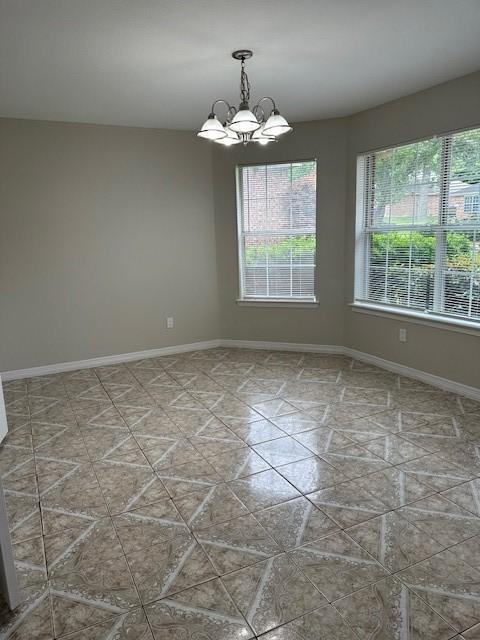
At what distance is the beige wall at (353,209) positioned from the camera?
3539 mm

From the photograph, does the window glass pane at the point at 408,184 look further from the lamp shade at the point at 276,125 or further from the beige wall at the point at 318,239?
the lamp shade at the point at 276,125

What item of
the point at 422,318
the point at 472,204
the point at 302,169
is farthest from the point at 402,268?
the point at 302,169

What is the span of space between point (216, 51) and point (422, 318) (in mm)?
2728

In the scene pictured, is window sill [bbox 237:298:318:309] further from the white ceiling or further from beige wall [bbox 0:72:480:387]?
the white ceiling

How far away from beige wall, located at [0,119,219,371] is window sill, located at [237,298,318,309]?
40 cm

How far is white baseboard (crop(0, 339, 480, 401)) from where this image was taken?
392cm

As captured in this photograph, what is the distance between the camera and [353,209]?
4.63 metres

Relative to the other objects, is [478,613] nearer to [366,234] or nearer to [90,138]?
[366,234]

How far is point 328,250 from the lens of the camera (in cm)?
488

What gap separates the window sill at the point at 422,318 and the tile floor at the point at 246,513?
58 centimetres

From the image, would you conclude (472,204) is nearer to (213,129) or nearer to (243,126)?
(243,126)

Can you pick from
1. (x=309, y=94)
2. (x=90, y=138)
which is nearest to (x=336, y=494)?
(x=309, y=94)

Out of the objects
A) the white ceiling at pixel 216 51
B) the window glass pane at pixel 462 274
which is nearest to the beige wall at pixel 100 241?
the white ceiling at pixel 216 51

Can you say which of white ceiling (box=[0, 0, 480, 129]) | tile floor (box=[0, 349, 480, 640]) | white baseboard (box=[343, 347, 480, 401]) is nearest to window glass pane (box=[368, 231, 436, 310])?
white baseboard (box=[343, 347, 480, 401])
